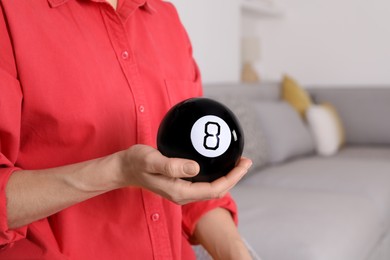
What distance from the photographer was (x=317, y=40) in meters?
4.35

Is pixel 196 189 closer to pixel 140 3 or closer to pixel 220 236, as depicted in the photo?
pixel 220 236

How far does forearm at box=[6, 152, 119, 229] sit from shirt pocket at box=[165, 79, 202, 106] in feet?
0.96

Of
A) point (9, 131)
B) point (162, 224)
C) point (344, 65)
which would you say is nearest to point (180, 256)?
point (162, 224)

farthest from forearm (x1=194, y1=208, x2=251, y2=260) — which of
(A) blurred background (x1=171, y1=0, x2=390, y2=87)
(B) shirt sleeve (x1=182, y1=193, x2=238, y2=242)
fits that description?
(A) blurred background (x1=171, y1=0, x2=390, y2=87)

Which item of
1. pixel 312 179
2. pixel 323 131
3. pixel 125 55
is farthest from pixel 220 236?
pixel 323 131

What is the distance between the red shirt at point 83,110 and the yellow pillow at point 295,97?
2564 millimetres

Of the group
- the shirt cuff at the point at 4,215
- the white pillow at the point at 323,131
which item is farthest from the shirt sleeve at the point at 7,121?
the white pillow at the point at 323,131

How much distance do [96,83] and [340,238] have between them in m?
1.09

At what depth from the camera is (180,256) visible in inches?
39.9

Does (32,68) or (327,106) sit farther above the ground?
(32,68)

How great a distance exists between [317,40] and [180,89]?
352cm

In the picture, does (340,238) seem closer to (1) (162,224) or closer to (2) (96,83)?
(1) (162,224)

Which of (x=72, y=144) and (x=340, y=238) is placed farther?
(x=340, y=238)

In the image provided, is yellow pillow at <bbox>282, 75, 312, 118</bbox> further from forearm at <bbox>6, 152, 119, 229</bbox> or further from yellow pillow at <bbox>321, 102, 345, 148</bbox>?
forearm at <bbox>6, 152, 119, 229</bbox>
